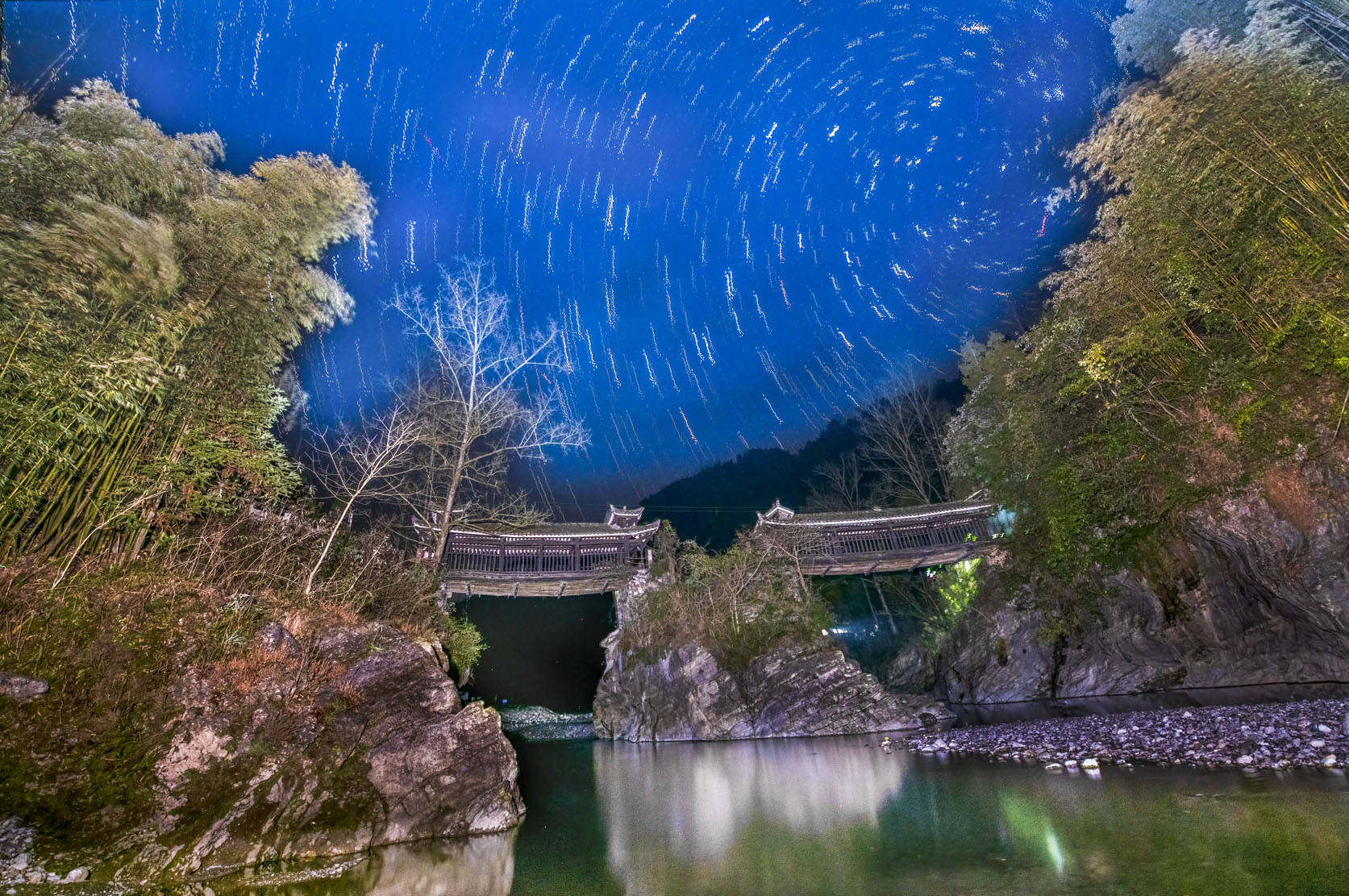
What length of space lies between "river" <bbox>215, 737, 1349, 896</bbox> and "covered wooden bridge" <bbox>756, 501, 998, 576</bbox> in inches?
509

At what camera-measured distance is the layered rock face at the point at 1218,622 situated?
11.5 meters

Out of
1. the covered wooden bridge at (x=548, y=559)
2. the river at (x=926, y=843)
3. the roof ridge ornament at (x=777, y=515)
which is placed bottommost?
the river at (x=926, y=843)

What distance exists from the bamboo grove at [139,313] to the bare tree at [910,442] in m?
26.4

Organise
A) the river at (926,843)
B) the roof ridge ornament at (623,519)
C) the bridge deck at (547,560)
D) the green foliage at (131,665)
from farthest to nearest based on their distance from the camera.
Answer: the roof ridge ornament at (623,519), the bridge deck at (547,560), the green foliage at (131,665), the river at (926,843)

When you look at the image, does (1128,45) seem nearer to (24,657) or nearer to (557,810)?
(557,810)

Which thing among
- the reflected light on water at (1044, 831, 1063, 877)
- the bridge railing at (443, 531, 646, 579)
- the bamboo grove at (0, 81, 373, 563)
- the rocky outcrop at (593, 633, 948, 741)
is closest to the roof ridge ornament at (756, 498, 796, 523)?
the bridge railing at (443, 531, 646, 579)

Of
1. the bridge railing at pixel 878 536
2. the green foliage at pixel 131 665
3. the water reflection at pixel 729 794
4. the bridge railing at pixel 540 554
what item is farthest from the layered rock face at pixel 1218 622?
the green foliage at pixel 131 665

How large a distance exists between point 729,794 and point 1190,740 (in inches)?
270

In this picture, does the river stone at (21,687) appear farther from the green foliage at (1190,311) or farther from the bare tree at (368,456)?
the green foliage at (1190,311)

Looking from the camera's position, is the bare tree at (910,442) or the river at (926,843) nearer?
the river at (926,843)

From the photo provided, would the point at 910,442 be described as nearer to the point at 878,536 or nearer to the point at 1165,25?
the point at 878,536

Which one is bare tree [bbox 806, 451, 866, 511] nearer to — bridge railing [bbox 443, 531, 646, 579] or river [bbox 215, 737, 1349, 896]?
bridge railing [bbox 443, 531, 646, 579]

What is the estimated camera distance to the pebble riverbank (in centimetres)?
664

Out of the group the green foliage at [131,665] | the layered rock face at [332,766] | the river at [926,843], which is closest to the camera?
the river at [926,843]
